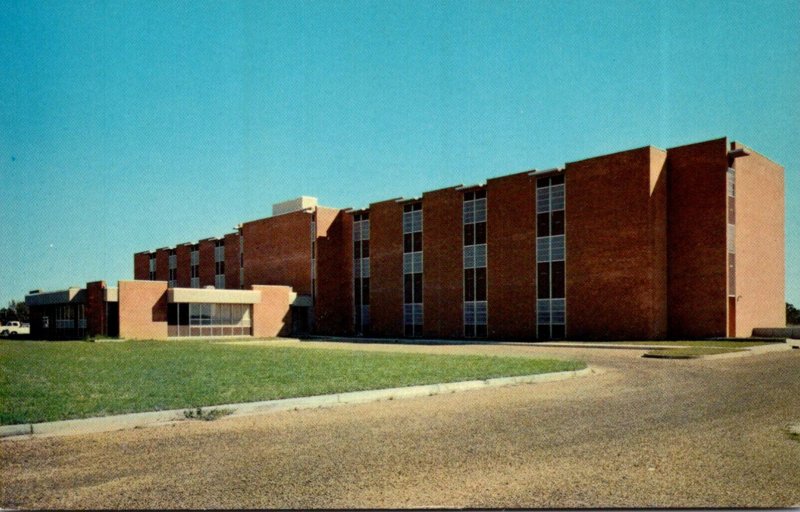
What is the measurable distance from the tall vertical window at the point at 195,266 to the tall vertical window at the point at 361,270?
2463cm

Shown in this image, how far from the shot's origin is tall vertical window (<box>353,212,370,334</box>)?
176 ft

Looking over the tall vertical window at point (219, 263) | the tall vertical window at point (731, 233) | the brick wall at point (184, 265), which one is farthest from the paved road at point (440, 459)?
the brick wall at point (184, 265)

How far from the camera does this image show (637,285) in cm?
3547

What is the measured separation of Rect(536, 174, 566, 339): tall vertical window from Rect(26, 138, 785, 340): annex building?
9 cm

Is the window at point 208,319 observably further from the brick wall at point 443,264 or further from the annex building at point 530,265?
the brick wall at point 443,264

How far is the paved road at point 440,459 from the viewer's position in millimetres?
5230

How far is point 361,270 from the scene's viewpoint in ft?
178

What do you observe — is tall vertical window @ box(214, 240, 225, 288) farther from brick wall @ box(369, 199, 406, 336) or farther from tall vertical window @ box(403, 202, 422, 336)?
tall vertical window @ box(403, 202, 422, 336)

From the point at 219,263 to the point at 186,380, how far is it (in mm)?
56229

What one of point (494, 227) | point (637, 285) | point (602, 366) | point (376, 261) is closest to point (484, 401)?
point (602, 366)

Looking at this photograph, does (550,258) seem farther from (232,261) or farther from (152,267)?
(152,267)

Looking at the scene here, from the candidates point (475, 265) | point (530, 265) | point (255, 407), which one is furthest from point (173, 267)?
point (255, 407)

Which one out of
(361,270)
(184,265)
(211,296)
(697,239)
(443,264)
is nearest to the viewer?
(697,239)

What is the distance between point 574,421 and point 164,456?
18.2 ft
